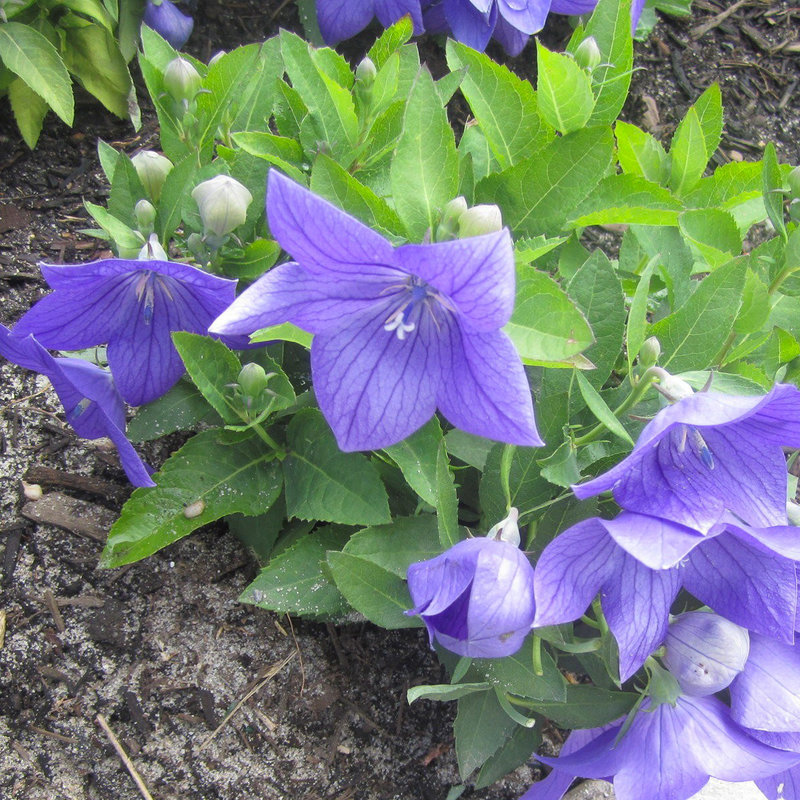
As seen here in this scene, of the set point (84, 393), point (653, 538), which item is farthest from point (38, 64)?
point (653, 538)

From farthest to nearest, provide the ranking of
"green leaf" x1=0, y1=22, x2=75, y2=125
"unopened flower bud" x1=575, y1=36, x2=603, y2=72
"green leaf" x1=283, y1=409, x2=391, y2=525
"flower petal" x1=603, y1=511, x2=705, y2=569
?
"green leaf" x1=0, y1=22, x2=75, y2=125 → "unopened flower bud" x1=575, y1=36, x2=603, y2=72 → "green leaf" x1=283, y1=409, x2=391, y2=525 → "flower petal" x1=603, y1=511, x2=705, y2=569

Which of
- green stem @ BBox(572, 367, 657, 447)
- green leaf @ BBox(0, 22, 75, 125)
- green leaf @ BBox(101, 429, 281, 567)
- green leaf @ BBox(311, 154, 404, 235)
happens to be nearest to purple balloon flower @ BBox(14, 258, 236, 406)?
green leaf @ BBox(101, 429, 281, 567)

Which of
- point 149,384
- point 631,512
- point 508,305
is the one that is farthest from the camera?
point 149,384

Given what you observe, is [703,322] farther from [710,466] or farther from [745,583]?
[745,583]

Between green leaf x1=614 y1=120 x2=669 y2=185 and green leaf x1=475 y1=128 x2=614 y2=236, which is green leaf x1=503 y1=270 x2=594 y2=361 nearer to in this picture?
green leaf x1=475 y1=128 x2=614 y2=236

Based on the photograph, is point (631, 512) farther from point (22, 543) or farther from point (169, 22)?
point (169, 22)

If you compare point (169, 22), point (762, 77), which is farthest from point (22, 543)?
point (762, 77)
